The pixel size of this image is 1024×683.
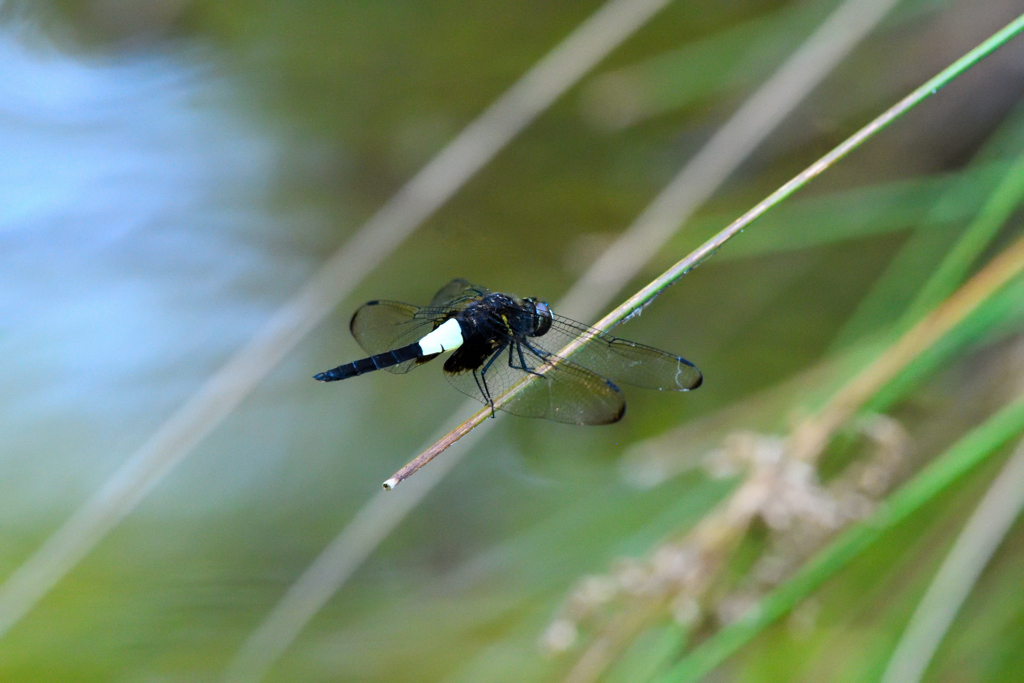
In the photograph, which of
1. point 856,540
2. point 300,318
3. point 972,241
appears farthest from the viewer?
point 300,318

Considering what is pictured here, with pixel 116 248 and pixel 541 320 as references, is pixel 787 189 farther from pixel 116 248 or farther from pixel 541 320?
pixel 116 248

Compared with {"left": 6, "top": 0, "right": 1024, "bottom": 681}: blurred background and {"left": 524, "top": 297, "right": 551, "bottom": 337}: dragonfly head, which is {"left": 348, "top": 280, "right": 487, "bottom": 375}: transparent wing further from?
{"left": 6, "top": 0, "right": 1024, "bottom": 681}: blurred background

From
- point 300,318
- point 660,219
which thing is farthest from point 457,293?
point 660,219

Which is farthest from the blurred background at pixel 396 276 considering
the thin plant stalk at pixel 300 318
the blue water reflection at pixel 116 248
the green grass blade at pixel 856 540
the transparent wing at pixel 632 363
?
the transparent wing at pixel 632 363

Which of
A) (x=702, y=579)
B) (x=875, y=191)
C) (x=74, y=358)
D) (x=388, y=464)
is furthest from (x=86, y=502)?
(x=875, y=191)

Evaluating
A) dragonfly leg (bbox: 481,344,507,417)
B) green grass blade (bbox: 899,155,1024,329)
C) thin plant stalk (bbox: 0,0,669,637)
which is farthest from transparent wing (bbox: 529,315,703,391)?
thin plant stalk (bbox: 0,0,669,637)

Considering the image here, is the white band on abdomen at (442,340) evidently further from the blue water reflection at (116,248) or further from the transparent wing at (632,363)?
Answer: the blue water reflection at (116,248)
